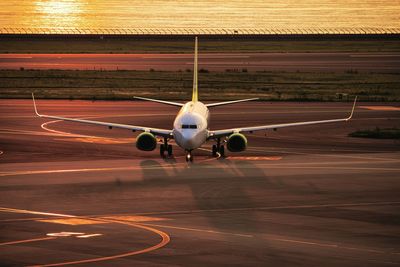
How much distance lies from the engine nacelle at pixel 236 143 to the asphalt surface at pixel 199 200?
94 centimetres

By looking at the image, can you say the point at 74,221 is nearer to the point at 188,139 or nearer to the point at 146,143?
the point at 188,139

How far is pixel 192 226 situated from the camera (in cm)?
4456

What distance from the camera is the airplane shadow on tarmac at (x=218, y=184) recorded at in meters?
46.3

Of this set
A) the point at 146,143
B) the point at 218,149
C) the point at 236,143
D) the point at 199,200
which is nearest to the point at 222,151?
the point at 218,149

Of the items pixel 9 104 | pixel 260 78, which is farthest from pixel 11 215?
pixel 260 78

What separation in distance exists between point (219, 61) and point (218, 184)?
364ft

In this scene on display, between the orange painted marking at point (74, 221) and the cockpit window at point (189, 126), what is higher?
the cockpit window at point (189, 126)

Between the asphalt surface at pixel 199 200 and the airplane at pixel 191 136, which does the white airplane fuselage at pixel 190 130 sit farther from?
the asphalt surface at pixel 199 200

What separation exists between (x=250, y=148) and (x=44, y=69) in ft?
261

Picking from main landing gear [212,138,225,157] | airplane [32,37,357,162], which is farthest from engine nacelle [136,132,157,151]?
main landing gear [212,138,225,157]

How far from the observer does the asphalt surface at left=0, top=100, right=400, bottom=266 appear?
39.0m

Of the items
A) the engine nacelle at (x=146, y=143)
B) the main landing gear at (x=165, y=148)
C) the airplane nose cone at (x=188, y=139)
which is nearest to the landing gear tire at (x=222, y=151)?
the main landing gear at (x=165, y=148)

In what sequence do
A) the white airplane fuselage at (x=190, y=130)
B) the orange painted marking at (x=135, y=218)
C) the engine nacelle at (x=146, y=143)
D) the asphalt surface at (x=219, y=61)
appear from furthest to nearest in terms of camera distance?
1. the asphalt surface at (x=219, y=61)
2. the engine nacelle at (x=146, y=143)
3. the white airplane fuselage at (x=190, y=130)
4. the orange painted marking at (x=135, y=218)

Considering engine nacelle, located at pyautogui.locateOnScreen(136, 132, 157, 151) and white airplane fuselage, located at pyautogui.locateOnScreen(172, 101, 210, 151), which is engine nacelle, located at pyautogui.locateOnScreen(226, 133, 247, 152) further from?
engine nacelle, located at pyautogui.locateOnScreen(136, 132, 157, 151)
